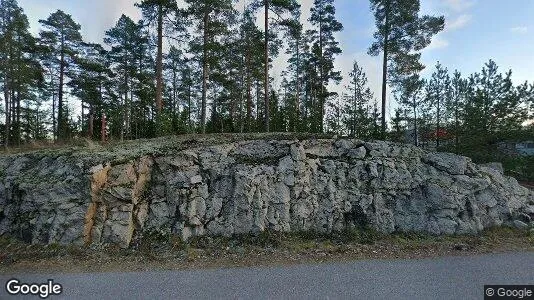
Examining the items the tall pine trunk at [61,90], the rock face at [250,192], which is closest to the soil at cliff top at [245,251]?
the rock face at [250,192]

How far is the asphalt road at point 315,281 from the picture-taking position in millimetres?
6359

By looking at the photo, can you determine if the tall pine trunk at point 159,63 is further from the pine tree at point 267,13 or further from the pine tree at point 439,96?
the pine tree at point 439,96

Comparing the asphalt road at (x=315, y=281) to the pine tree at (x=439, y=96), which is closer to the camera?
the asphalt road at (x=315, y=281)

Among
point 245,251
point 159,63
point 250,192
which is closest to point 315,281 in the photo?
point 245,251

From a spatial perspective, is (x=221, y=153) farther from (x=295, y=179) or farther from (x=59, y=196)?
(x=59, y=196)

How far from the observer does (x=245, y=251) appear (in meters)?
9.84

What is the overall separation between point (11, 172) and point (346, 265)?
12.1m

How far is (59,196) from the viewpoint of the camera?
1023 cm

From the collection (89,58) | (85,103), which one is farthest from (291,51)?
(85,103)

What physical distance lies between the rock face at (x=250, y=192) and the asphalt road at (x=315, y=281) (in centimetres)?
252

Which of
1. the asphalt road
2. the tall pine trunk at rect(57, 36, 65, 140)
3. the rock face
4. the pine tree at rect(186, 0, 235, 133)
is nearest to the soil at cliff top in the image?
the rock face

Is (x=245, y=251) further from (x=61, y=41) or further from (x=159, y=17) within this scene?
(x=61, y=41)

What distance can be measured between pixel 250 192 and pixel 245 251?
88.0 inches

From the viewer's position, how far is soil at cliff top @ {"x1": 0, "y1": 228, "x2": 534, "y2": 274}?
873 cm
